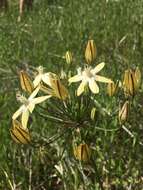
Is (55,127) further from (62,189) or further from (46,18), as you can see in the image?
(46,18)

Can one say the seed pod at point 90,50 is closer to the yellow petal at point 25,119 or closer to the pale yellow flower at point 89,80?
the pale yellow flower at point 89,80

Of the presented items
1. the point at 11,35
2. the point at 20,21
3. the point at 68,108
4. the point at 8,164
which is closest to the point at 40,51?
the point at 11,35

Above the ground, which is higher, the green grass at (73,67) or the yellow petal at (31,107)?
the yellow petal at (31,107)

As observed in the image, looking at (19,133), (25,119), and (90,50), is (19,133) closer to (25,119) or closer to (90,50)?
(25,119)

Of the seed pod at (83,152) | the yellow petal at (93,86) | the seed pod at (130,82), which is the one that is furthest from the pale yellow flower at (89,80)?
the seed pod at (83,152)

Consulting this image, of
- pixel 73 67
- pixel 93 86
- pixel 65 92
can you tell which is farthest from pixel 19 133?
pixel 73 67

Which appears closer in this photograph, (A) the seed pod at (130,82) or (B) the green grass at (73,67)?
(A) the seed pod at (130,82)

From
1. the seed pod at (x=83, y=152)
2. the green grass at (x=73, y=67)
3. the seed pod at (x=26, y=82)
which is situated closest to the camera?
the seed pod at (x=83, y=152)

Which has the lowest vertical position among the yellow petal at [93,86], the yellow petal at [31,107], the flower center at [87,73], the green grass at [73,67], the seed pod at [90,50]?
the green grass at [73,67]

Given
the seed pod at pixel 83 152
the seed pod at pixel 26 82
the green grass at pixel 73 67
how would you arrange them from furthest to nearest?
1. the green grass at pixel 73 67
2. the seed pod at pixel 26 82
3. the seed pod at pixel 83 152
